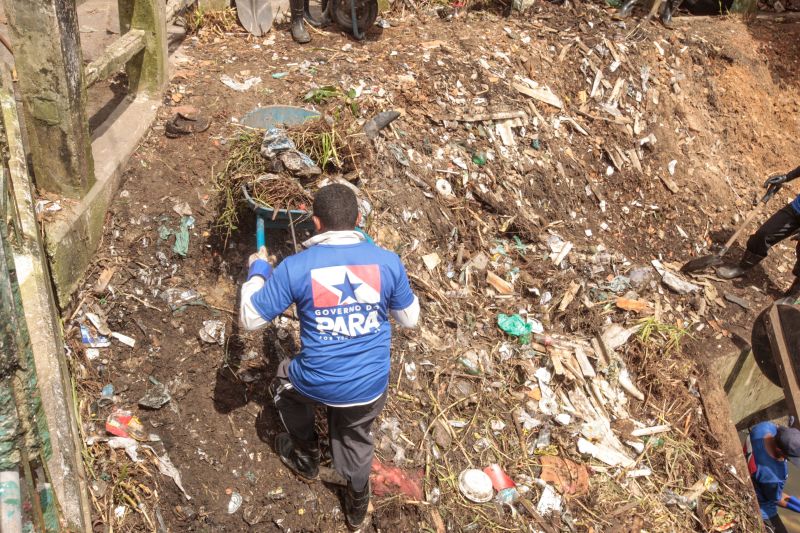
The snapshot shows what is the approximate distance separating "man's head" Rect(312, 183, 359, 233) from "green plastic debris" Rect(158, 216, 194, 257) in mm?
1781

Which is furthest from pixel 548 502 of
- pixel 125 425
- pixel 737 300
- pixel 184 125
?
pixel 184 125

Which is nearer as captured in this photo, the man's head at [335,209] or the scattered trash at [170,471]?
the man's head at [335,209]

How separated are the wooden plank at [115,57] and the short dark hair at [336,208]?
80.9 inches

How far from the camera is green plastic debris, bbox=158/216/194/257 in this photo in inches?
176

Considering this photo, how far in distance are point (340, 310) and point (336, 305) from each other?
0.11 feet

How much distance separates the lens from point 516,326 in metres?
5.41

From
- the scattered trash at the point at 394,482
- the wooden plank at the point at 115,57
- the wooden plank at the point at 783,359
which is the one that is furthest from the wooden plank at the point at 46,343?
the wooden plank at the point at 783,359

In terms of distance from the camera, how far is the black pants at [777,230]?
676 cm

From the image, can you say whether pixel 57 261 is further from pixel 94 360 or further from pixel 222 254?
pixel 222 254

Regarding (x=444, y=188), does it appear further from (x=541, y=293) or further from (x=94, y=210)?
(x=94, y=210)

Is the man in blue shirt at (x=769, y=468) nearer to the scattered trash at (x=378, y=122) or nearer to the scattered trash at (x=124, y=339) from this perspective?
the scattered trash at (x=378, y=122)

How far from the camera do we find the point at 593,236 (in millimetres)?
6773

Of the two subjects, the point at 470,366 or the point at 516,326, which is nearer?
the point at 470,366

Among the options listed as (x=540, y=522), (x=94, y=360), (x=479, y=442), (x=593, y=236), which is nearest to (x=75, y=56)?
(x=94, y=360)
